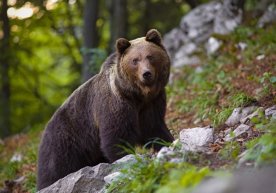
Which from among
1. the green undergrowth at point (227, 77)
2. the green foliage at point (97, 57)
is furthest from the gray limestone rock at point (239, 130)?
the green foliage at point (97, 57)

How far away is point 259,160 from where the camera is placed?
14.9ft

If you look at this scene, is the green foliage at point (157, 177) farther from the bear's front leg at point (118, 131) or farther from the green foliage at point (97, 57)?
the green foliage at point (97, 57)

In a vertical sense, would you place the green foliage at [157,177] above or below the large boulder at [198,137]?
above

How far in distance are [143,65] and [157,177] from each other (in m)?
2.45

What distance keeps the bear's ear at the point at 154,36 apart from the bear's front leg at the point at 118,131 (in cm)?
98

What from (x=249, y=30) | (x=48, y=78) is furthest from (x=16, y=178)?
(x=48, y=78)

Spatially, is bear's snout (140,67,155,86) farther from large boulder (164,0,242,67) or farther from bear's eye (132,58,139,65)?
large boulder (164,0,242,67)

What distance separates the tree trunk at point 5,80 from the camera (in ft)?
50.9

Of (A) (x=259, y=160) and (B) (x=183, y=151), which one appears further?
(B) (x=183, y=151)

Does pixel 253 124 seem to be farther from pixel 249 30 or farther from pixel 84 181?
pixel 249 30

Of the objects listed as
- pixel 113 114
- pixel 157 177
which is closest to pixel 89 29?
pixel 113 114

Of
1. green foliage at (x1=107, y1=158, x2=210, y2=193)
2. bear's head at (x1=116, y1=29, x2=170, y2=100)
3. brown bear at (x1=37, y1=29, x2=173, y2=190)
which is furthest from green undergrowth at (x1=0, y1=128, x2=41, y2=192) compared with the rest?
green foliage at (x1=107, y1=158, x2=210, y2=193)

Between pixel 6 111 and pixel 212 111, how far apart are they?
9.16 meters

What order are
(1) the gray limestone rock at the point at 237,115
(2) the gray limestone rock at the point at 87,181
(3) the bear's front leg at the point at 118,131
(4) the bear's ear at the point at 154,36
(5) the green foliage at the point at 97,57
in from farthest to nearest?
(5) the green foliage at the point at 97,57 < (4) the bear's ear at the point at 154,36 < (3) the bear's front leg at the point at 118,131 < (1) the gray limestone rock at the point at 237,115 < (2) the gray limestone rock at the point at 87,181
